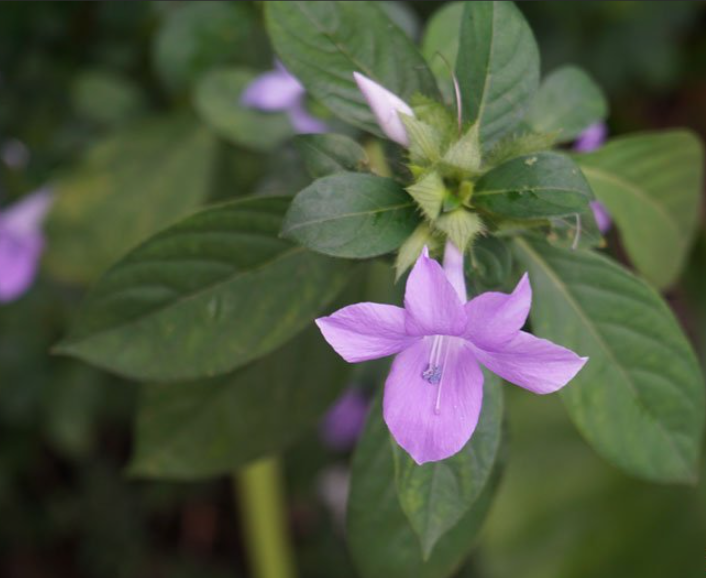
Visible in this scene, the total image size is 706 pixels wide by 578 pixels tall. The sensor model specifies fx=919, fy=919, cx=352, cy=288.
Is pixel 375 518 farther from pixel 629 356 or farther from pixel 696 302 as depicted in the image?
pixel 696 302

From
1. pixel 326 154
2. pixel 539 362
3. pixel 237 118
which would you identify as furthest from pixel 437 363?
pixel 237 118

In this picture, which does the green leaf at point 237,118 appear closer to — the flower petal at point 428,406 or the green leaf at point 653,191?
the green leaf at point 653,191

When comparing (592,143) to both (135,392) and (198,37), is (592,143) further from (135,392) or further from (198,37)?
(135,392)

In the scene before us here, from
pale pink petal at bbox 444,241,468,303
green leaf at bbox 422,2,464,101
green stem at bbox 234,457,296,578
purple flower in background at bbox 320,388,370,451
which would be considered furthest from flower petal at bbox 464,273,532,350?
purple flower in background at bbox 320,388,370,451

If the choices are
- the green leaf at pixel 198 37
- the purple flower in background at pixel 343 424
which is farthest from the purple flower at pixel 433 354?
the purple flower in background at pixel 343 424

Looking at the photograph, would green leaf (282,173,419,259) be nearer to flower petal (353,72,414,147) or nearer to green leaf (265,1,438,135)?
flower petal (353,72,414,147)

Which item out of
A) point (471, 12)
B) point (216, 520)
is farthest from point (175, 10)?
point (216, 520)
